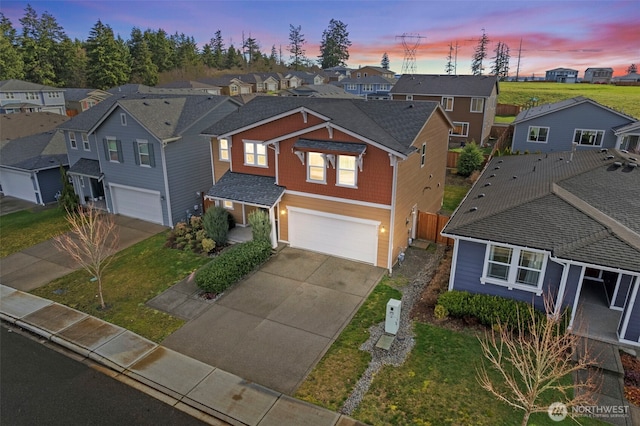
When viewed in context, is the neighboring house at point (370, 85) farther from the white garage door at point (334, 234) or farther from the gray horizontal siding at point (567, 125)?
the white garage door at point (334, 234)

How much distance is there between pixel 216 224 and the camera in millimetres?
20328

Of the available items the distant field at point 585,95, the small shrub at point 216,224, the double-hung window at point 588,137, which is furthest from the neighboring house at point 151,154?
the distant field at point 585,95

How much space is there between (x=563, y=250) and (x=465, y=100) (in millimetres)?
34319

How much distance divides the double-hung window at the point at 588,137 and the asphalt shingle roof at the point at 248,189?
27.4 m

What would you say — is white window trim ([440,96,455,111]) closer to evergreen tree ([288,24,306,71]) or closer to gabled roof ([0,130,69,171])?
gabled roof ([0,130,69,171])

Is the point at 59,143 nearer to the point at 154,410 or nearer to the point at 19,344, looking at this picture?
the point at 19,344

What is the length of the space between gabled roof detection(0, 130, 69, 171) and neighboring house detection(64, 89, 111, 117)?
3421 cm

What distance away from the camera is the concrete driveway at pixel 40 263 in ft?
57.9

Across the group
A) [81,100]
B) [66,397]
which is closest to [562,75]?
[81,100]

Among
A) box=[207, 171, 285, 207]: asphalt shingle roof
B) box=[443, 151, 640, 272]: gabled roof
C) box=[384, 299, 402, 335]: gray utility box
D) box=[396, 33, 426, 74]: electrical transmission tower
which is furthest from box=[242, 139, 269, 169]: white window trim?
box=[396, 33, 426, 74]: electrical transmission tower

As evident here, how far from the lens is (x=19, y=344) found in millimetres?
13383

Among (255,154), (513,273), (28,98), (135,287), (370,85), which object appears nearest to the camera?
(513,273)

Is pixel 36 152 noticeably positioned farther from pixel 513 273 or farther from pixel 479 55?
pixel 479 55

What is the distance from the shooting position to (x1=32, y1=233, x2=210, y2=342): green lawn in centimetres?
1433
